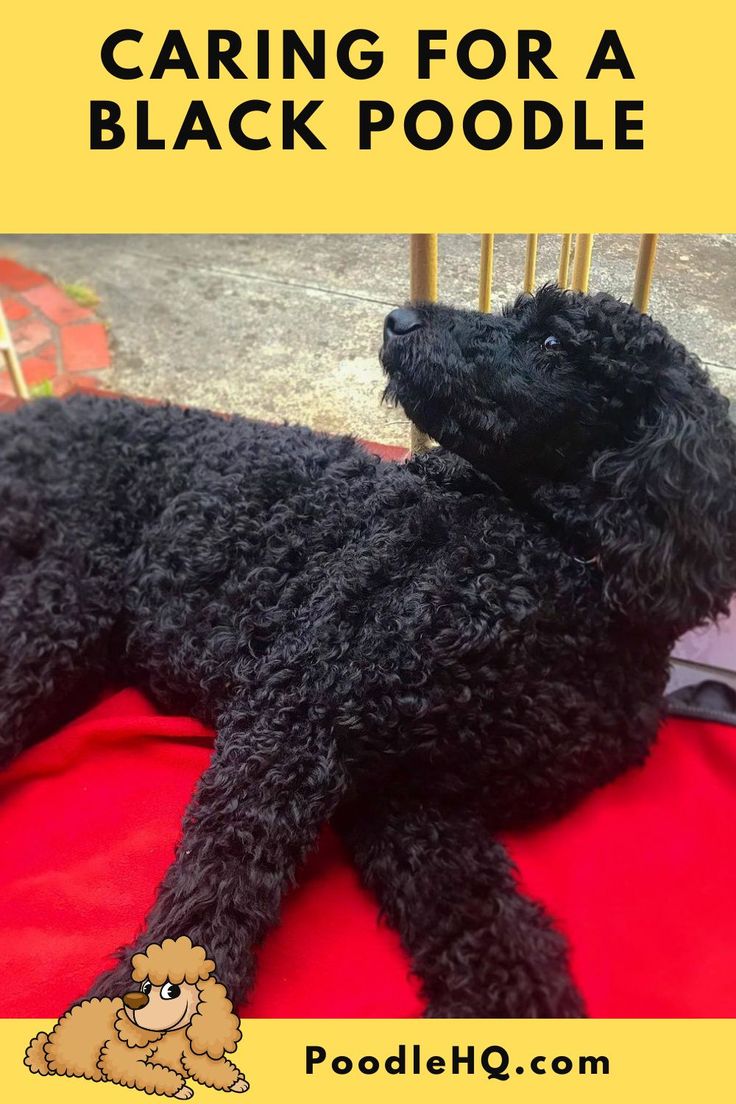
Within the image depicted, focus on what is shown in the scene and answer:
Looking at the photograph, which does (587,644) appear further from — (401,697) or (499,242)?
(499,242)

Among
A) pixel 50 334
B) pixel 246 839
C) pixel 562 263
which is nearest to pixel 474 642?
pixel 246 839

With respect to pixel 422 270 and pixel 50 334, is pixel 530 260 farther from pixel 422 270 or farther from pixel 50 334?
pixel 50 334

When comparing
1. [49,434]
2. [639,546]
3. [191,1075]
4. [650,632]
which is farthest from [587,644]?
[49,434]

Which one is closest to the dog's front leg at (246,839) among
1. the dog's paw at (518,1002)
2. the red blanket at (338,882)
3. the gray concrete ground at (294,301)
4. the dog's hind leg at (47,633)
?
the red blanket at (338,882)

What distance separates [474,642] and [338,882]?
0.52 metres

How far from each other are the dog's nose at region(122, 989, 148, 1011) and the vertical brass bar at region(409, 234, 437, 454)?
3.75ft

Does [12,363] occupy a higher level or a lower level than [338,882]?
higher

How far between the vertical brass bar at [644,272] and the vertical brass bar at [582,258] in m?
0.10

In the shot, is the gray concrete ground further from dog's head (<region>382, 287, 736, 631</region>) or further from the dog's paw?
the dog's paw

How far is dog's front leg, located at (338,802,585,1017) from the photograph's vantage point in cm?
118

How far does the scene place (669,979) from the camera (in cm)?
123

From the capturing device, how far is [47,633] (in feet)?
5.48

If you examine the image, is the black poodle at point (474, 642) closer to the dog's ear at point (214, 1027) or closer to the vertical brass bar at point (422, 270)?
the dog's ear at point (214, 1027)

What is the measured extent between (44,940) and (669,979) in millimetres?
1027
